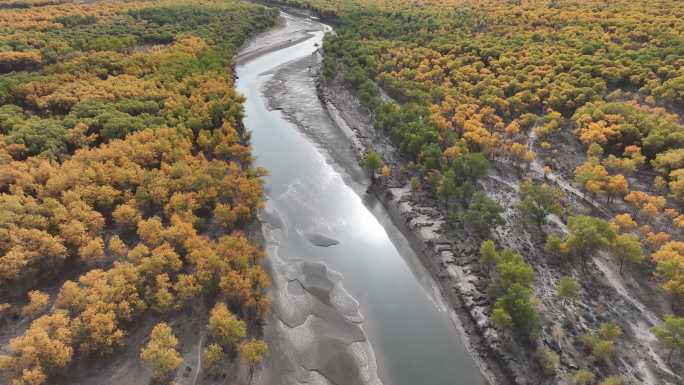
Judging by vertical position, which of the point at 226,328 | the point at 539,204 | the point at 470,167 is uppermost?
the point at 470,167

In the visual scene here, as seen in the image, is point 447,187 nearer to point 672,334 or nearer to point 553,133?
point 553,133

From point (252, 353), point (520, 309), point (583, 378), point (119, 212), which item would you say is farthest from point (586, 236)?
point (119, 212)

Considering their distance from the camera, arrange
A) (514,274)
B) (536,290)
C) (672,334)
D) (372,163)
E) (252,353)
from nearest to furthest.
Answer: (252,353) → (672,334) → (514,274) → (536,290) → (372,163)

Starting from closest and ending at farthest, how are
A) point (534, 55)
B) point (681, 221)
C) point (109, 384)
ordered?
point (109, 384), point (681, 221), point (534, 55)

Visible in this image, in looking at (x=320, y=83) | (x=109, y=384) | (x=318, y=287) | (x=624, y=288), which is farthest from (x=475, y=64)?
(x=109, y=384)

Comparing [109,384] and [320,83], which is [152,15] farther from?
[109,384]

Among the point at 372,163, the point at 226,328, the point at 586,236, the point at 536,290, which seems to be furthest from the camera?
the point at 372,163

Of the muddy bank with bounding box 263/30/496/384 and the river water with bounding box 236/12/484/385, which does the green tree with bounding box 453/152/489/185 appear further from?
the river water with bounding box 236/12/484/385
